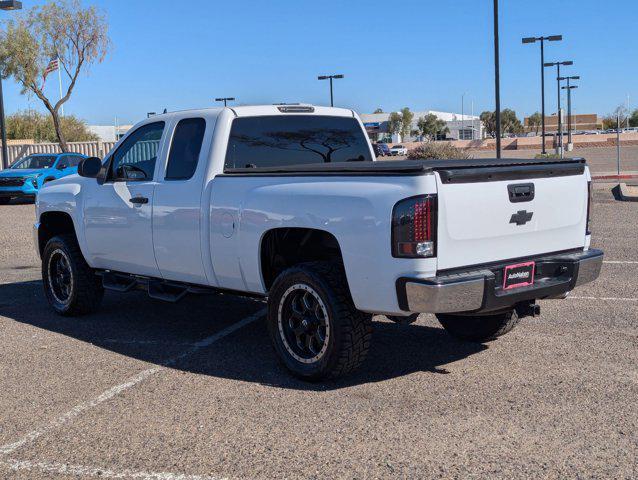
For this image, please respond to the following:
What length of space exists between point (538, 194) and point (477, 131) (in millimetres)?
145198

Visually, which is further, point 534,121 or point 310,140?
point 534,121

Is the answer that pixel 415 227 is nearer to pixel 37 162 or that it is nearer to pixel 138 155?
pixel 138 155

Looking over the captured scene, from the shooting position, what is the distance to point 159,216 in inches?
267

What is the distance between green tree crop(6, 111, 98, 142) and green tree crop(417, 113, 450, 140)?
2530 inches

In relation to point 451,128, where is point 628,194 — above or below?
below

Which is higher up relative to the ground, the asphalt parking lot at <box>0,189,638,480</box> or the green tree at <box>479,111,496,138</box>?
the green tree at <box>479,111,496,138</box>

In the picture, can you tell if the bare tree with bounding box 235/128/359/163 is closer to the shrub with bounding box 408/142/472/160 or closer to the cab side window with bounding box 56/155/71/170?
the shrub with bounding box 408/142/472/160

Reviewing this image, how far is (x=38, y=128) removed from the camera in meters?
81.6

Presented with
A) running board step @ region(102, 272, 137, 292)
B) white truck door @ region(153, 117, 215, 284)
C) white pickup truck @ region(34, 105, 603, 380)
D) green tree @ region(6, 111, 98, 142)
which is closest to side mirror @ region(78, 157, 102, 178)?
white pickup truck @ region(34, 105, 603, 380)

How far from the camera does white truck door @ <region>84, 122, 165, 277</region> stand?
7.02 meters

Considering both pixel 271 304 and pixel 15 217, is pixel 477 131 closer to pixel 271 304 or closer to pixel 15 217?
pixel 15 217

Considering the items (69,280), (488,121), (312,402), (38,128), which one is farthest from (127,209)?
(488,121)

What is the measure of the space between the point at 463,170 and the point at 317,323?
149 centimetres

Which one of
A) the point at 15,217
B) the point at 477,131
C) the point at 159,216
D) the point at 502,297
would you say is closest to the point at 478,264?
the point at 502,297
